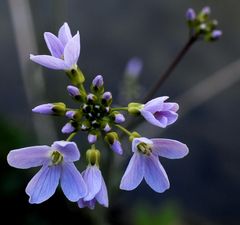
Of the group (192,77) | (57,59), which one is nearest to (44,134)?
(192,77)

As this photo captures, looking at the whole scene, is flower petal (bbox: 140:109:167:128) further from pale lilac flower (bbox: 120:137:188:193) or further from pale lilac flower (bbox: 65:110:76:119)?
pale lilac flower (bbox: 65:110:76:119)

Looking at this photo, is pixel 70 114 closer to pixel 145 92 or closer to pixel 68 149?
pixel 68 149

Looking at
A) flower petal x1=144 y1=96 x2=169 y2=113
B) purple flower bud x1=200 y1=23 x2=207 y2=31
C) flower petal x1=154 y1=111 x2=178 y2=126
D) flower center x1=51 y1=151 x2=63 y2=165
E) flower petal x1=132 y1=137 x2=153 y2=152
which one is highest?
purple flower bud x1=200 y1=23 x2=207 y2=31

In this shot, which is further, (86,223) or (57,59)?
(86,223)

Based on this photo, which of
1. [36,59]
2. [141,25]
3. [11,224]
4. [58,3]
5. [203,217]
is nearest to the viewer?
[36,59]

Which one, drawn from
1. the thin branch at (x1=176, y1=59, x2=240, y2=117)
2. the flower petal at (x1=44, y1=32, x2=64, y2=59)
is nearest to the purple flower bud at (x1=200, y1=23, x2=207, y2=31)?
the flower petal at (x1=44, y1=32, x2=64, y2=59)

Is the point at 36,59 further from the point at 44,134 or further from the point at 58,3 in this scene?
the point at 44,134

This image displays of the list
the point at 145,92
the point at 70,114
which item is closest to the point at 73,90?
the point at 70,114

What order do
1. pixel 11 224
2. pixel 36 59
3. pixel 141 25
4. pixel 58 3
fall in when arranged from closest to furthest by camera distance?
pixel 36 59
pixel 58 3
pixel 11 224
pixel 141 25
